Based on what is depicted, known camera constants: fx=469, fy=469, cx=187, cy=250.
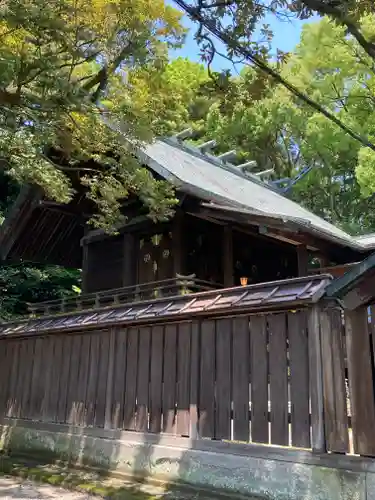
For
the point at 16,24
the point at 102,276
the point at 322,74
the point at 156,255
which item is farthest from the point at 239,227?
the point at 322,74

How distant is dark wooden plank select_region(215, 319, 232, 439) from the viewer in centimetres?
572

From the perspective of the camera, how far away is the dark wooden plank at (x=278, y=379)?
16.8ft

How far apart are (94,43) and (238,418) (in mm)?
5531

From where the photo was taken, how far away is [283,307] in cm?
528

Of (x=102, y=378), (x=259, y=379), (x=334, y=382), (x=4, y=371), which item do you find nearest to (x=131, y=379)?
(x=102, y=378)

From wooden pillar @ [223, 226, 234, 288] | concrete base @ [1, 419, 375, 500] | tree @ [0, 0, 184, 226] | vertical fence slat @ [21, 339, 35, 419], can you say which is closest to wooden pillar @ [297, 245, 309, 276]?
wooden pillar @ [223, 226, 234, 288]

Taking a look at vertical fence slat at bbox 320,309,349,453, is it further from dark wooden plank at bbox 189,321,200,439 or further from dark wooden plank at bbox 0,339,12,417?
dark wooden plank at bbox 0,339,12,417

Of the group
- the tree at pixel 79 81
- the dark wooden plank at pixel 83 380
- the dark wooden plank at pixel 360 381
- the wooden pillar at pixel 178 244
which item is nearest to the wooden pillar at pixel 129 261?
the wooden pillar at pixel 178 244

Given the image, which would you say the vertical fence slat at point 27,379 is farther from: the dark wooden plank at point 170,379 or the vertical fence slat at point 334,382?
the vertical fence slat at point 334,382

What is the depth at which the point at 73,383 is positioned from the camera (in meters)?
8.17

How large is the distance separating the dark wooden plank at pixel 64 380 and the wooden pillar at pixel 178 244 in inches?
116

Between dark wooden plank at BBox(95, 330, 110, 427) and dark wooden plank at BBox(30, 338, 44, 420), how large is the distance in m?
1.82

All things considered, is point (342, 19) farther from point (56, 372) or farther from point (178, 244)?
point (56, 372)

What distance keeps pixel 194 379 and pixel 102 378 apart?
6.88 feet
